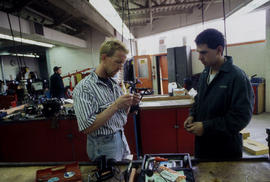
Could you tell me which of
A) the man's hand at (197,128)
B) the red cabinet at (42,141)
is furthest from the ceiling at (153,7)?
the man's hand at (197,128)

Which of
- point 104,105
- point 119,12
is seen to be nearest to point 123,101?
point 104,105

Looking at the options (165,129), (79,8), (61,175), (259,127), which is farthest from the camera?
(259,127)

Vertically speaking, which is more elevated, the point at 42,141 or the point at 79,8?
the point at 79,8

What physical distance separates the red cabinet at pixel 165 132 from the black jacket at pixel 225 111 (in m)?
1.21

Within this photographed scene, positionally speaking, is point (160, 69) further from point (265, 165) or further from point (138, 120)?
point (265, 165)

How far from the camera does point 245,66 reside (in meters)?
5.30

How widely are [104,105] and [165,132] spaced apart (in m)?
1.76

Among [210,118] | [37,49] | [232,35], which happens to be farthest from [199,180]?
[37,49]

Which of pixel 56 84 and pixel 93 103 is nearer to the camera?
pixel 93 103

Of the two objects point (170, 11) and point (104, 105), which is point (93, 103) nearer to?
point (104, 105)

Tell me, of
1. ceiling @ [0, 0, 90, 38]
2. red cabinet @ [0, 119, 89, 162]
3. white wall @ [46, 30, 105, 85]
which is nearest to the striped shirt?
red cabinet @ [0, 119, 89, 162]

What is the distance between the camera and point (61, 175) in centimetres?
90

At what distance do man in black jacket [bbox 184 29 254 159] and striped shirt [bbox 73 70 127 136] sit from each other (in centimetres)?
59

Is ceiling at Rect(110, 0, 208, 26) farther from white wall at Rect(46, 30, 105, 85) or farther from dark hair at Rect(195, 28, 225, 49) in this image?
dark hair at Rect(195, 28, 225, 49)
